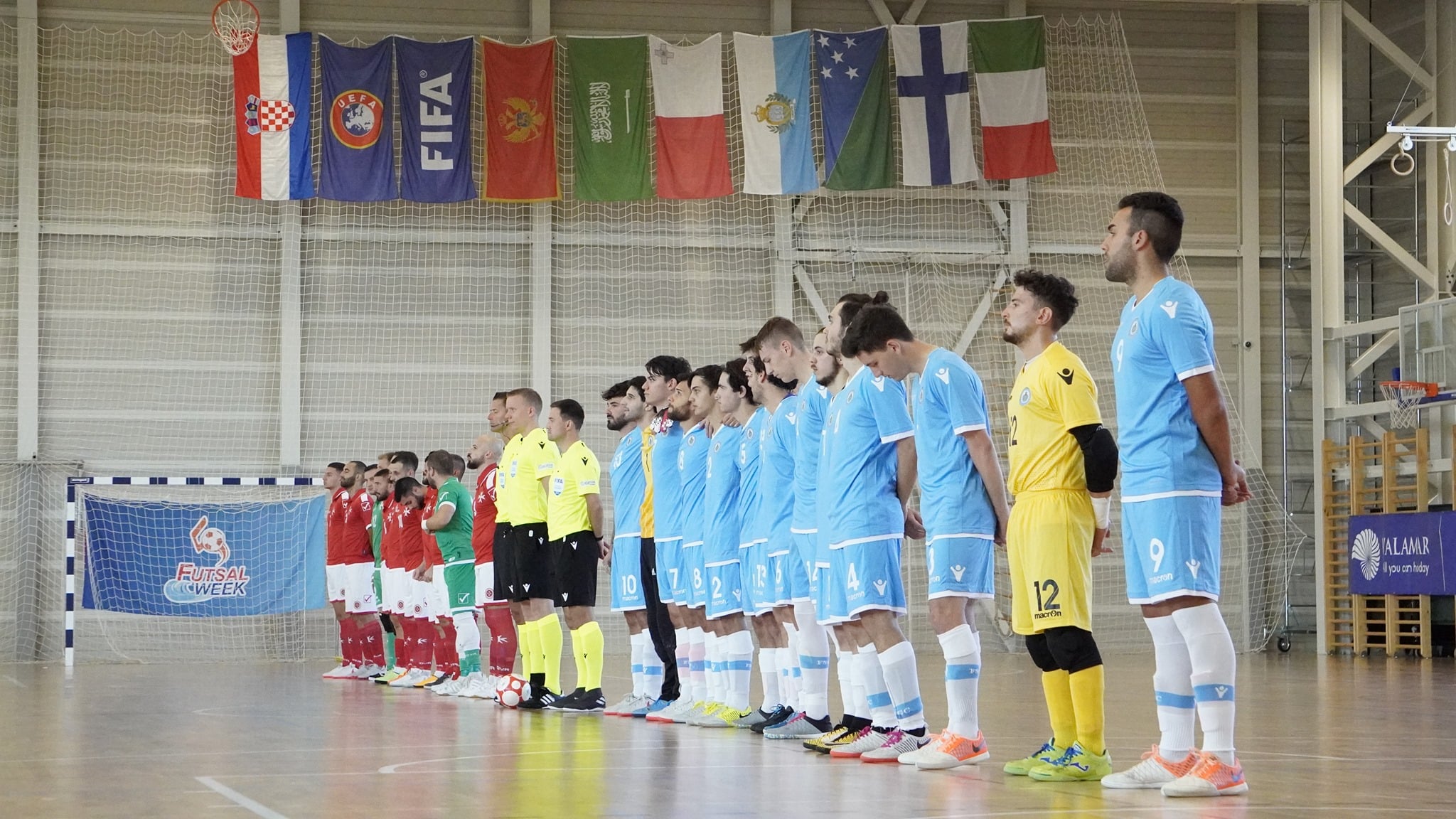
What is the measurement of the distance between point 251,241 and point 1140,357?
50.3 feet

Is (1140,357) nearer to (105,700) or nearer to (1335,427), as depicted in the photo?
(105,700)

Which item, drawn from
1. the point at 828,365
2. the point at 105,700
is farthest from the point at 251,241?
the point at 828,365

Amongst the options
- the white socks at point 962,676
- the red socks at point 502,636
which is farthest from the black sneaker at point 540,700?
the white socks at point 962,676

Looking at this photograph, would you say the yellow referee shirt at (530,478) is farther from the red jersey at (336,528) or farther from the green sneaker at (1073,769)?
the red jersey at (336,528)

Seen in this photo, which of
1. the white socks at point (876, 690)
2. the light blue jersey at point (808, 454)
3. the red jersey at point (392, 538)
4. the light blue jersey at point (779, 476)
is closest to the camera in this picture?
the white socks at point (876, 690)

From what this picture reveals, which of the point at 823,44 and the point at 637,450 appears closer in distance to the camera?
the point at 637,450

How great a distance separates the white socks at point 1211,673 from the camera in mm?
4836

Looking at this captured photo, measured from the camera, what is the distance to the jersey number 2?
17.2ft

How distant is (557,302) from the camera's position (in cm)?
1908

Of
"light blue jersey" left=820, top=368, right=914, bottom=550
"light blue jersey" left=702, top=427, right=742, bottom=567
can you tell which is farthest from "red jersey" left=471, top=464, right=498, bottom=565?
"light blue jersey" left=820, top=368, right=914, bottom=550

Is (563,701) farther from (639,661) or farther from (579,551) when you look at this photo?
(579,551)

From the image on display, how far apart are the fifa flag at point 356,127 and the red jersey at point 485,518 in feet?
27.5

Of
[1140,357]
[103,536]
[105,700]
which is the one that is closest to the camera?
[1140,357]

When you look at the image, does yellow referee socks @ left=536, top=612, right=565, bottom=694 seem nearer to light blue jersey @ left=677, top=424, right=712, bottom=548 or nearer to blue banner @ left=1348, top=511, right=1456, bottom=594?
light blue jersey @ left=677, top=424, right=712, bottom=548
